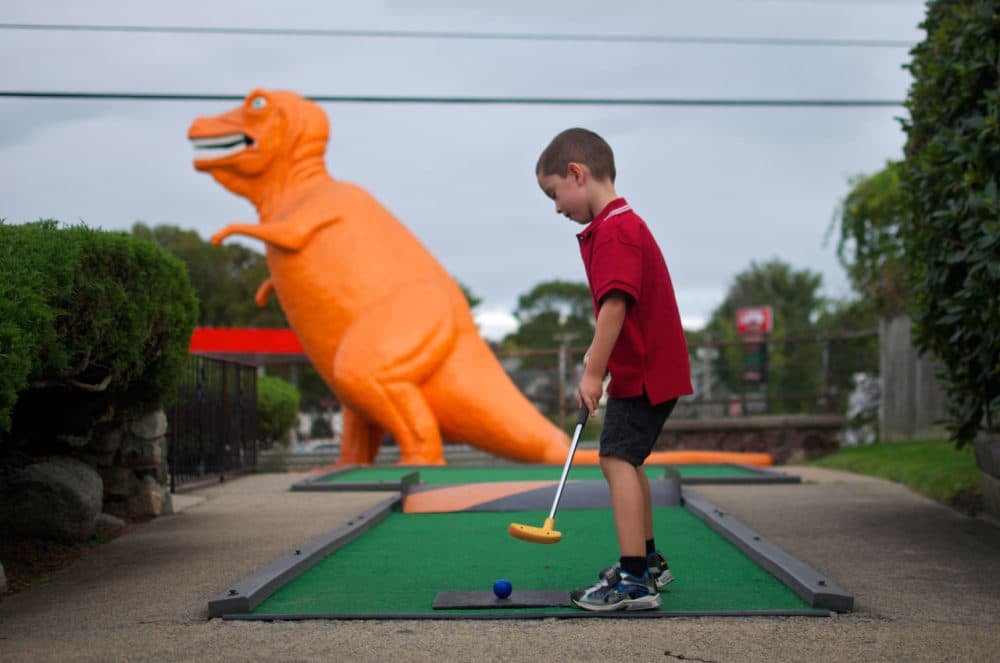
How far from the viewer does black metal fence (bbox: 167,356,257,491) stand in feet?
28.8

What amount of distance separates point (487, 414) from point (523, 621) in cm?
680

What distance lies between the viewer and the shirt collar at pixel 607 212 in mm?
3395

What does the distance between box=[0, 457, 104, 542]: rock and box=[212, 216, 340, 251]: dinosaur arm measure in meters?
4.67

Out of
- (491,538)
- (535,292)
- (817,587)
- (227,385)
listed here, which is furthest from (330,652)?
(535,292)

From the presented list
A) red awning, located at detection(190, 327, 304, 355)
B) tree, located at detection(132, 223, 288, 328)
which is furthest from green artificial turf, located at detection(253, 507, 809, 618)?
tree, located at detection(132, 223, 288, 328)

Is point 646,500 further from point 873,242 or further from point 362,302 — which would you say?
point 873,242

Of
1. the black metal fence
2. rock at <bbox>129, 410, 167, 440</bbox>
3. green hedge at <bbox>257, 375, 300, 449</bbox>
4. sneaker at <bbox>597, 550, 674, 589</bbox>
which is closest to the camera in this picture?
sneaker at <bbox>597, 550, 674, 589</bbox>

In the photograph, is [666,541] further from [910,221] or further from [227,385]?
[227,385]

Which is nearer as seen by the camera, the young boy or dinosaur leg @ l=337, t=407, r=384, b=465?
the young boy

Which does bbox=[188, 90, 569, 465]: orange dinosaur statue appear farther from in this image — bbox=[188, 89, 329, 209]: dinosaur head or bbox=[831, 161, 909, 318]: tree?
bbox=[831, 161, 909, 318]: tree

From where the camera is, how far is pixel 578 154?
3449 mm

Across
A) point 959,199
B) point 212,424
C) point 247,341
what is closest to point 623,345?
point 959,199

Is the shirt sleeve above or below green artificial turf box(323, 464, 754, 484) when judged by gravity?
above

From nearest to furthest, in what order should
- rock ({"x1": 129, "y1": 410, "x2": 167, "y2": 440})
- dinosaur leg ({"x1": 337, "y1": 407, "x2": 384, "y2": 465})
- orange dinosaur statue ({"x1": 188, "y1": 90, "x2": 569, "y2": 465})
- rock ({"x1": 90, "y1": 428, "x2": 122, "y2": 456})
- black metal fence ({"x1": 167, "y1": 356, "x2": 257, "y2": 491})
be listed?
1. rock ({"x1": 90, "y1": 428, "x2": 122, "y2": 456})
2. rock ({"x1": 129, "y1": 410, "x2": 167, "y2": 440})
3. black metal fence ({"x1": 167, "y1": 356, "x2": 257, "y2": 491})
4. orange dinosaur statue ({"x1": 188, "y1": 90, "x2": 569, "y2": 465})
5. dinosaur leg ({"x1": 337, "y1": 407, "x2": 384, "y2": 465})
